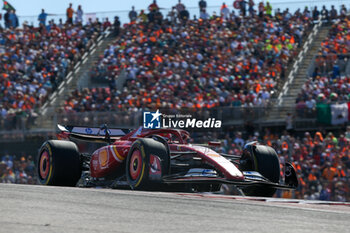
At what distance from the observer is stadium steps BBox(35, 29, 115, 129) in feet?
88.1

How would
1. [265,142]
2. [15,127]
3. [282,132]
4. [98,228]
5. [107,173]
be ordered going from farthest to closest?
[15,127], [282,132], [265,142], [107,173], [98,228]

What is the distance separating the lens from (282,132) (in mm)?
21750

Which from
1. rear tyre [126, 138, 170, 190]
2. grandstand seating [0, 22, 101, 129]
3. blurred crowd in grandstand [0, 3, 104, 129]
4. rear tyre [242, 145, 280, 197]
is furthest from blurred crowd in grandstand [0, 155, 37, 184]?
rear tyre [126, 138, 170, 190]

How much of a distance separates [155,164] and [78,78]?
756 inches

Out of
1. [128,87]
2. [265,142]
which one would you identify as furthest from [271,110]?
[128,87]

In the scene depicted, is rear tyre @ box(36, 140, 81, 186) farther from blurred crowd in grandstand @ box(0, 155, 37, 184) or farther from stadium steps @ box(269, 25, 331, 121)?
stadium steps @ box(269, 25, 331, 121)

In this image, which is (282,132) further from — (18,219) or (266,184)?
(18,219)

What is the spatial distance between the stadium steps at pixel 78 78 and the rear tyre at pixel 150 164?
39.9 feet

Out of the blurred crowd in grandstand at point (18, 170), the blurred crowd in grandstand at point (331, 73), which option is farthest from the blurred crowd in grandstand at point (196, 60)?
the blurred crowd in grandstand at point (18, 170)

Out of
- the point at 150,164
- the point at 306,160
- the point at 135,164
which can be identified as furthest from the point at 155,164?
the point at 306,160

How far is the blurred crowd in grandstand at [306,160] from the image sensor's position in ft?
54.1

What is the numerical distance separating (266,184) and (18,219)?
502cm

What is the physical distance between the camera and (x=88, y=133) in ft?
44.8

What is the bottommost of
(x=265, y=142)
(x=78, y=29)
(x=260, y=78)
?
(x=265, y=142)
